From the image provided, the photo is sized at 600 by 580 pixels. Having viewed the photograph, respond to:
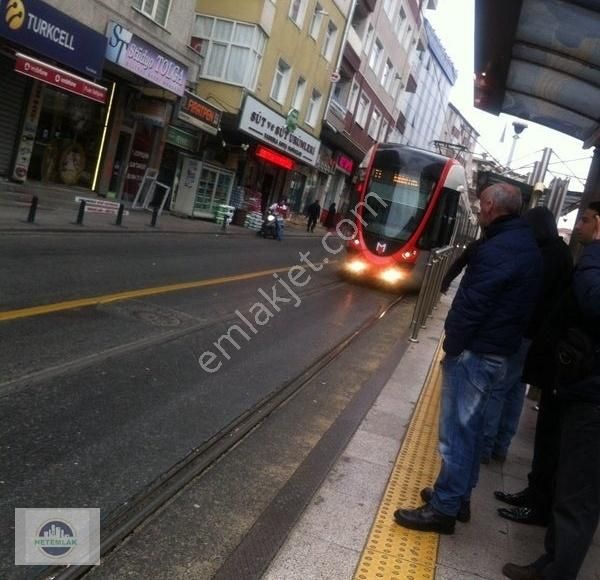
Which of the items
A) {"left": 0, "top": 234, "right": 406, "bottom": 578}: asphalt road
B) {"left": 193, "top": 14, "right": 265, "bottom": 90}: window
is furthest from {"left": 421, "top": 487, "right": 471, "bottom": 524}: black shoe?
{"left": 193, "top": 14, "right": 265, "bottom": 90}: window

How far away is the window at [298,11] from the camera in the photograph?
87.6 ft

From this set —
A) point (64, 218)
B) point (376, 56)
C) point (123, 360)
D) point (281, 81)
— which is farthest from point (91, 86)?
point (376, 56)

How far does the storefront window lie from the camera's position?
704 inches

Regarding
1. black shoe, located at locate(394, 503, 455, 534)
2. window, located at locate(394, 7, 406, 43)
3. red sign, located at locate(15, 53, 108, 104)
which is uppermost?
window, located at locate(394, 7, 406, 43)

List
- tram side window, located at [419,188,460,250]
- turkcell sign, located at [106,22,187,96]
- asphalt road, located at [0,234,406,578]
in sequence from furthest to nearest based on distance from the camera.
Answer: turkcell sign, located at [106,22,187,96]
tram side window, located at [419,188,460,250]
asphalt road, located at [0,234,406,578]

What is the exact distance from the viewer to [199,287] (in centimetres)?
1023

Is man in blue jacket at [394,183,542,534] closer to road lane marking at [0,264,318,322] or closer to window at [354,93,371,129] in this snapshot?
road lane marking at [0,264,318,322]

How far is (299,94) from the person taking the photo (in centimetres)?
→ 2989

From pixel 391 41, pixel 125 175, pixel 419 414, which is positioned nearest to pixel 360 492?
pixel 419 414

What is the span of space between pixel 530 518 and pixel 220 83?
2232cm

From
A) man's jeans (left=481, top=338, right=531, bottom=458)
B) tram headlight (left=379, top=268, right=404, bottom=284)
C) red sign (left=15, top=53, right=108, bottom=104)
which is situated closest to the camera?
man's jeans (left=481, top=338, right=531, bottom=458)

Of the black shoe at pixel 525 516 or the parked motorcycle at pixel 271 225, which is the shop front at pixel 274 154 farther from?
the black shoe at pixel 525 516

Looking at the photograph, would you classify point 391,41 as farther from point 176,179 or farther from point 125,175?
point 125,175

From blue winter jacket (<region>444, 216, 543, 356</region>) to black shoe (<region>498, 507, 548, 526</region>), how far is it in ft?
3.78
